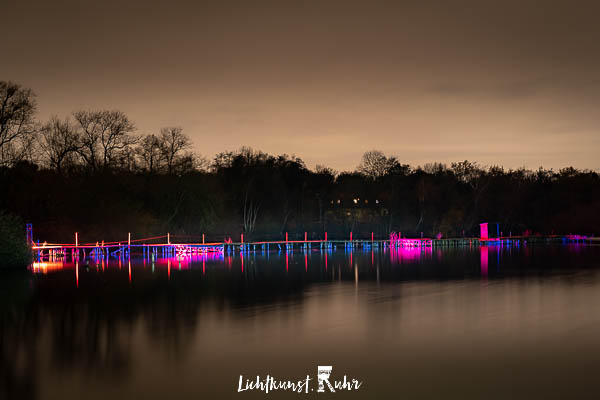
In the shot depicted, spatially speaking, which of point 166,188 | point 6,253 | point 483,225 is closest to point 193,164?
point 166,188

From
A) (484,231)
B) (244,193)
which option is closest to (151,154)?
(244,193)

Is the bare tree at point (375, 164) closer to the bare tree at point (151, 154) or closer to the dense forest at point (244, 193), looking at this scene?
the dense forest at point (244, 193)

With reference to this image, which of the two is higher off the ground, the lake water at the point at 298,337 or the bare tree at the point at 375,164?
the bare tree at the point at 375,164

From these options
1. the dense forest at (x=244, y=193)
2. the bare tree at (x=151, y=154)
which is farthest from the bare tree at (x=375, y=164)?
the bare tree at (x=151, y=154)

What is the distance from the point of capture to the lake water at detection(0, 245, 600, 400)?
388 inches

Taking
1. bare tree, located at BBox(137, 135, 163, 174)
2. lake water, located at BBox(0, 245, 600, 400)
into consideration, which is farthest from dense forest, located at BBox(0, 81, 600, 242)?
lake water, located at BBox(0, 245, 600, 400)

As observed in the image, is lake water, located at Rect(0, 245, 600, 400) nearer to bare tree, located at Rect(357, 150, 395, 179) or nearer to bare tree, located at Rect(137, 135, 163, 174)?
bare tree, located at Rect(137, 135, 163, 174)

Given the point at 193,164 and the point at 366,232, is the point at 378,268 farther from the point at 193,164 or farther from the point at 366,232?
the point at 366,232

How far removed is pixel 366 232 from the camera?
68.8 meters

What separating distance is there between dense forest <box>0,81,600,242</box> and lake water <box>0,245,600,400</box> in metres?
17.9

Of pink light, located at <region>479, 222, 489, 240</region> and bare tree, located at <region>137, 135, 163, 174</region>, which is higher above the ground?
bare tree, located at <region>137, 135, 163, 174</region>

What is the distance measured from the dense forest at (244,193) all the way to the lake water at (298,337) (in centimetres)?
1786

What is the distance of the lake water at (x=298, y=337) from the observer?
9859 mm

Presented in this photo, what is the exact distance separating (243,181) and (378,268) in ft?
105
